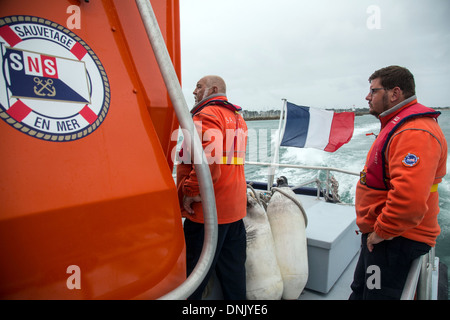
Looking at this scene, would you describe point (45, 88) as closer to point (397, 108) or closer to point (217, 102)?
point (217, 102)

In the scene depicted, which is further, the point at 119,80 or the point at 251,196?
the point at 251,196

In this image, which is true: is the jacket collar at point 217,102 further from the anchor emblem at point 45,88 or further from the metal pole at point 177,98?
the anchor emblem at point 45,88

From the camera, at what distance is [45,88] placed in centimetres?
74

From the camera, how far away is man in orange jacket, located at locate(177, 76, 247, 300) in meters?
1.64

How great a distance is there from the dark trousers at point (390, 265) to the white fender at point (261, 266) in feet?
2.09

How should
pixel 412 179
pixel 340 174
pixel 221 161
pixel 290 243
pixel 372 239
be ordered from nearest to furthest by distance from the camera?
pixel 412 179 < pixel 372 239 < pixel 221 161 < pixel 290 243 < pixel 340 174

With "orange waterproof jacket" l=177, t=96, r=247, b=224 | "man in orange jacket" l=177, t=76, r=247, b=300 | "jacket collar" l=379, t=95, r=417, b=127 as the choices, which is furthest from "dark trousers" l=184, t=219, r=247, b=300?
"jacket collar" l=379, t=95, r=417, b=127

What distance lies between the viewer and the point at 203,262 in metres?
0.86

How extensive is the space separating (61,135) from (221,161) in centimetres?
108

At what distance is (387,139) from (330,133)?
5311 millimetres

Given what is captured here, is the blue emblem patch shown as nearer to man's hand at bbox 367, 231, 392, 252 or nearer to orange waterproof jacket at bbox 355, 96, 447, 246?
orange waterproof jacket at bbox 355, 96, 447, 246

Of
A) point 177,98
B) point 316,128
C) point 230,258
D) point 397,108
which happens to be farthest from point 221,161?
point 316,128

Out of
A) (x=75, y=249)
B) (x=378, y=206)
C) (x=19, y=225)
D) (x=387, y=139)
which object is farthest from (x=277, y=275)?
(x=19, y=225)
